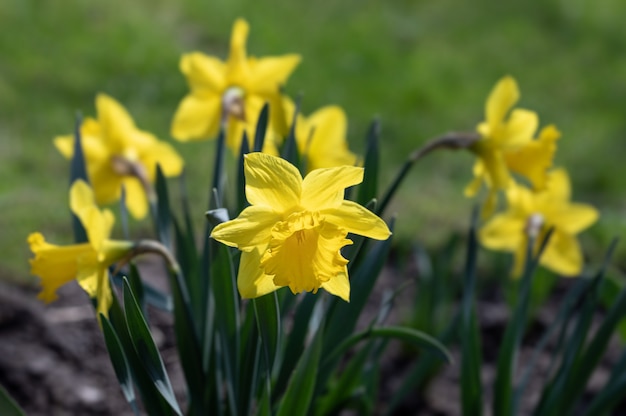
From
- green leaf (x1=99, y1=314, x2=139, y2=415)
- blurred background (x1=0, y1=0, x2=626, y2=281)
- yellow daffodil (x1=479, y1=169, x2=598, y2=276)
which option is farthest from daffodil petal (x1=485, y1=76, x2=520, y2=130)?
blurred background (x1=0, y1=0, x2=626, y2=281)

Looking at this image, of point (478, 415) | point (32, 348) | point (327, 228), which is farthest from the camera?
point (32, 348)

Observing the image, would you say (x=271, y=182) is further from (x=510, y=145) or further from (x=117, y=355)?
(x=510, y=145)

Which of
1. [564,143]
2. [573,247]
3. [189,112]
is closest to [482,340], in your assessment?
[573,247]

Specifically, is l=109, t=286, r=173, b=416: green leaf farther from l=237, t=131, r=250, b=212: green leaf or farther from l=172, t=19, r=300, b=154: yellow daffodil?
l=172, t=19, r=300, b=154: yellow daffodil

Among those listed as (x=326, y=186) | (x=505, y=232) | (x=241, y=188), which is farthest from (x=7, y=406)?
(x=505, y=232)

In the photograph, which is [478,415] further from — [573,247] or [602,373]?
[602,373]

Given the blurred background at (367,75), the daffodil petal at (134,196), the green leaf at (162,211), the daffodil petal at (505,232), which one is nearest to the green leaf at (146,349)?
the green leaf at (162,211)

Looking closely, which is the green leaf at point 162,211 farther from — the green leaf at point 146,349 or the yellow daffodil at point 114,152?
the green leaf at point 146,349
